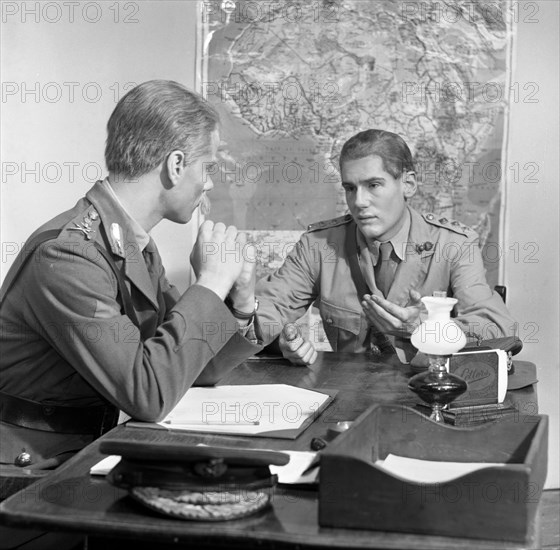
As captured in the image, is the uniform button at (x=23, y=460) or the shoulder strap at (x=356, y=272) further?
the shoulder strap at (x=356, y=272)

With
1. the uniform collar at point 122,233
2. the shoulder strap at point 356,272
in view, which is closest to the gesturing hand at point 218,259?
the uniform collar at point 122,233

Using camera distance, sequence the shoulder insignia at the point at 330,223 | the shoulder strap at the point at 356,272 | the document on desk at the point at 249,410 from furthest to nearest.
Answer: the shoulder insignia at the point at 330,223 < the shoulder strap at the point at 356,272 < the document on desk at the point at 249,410

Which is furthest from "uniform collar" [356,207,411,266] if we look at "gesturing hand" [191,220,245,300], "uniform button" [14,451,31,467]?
"uniform button" [14,451,31,467]

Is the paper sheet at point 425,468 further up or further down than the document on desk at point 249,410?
further up

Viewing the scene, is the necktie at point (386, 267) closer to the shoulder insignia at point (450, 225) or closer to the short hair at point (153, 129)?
the shoulder insignia at point (450, 225)

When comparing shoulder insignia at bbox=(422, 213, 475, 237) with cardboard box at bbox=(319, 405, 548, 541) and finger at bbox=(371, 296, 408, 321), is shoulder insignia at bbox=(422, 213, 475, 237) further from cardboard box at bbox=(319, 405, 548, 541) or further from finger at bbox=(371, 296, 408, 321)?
cardboard box at bbox=(319, 405, 548, 541)

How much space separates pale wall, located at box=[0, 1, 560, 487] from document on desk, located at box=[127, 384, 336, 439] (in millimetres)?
1889

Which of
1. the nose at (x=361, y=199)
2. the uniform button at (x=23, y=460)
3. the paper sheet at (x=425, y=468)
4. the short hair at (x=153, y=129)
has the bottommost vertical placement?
the uniform button at (x=23, y=460)

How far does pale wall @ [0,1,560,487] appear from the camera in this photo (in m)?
3.81

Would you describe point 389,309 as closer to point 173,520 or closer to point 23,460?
point 23,460

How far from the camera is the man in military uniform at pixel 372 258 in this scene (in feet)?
10.5

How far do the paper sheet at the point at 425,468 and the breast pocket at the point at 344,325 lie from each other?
1761mm

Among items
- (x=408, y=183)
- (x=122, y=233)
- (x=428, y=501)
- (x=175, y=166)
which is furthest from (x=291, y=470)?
(x=408, y=183)

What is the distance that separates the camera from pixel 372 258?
10.8 feet
